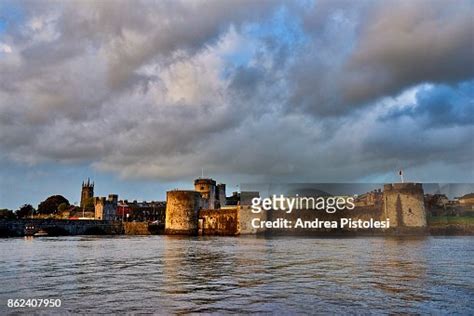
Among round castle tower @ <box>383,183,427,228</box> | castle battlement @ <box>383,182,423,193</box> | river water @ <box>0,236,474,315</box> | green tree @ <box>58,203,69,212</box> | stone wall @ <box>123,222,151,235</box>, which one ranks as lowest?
river water @ <box>0,236,474,315</box>

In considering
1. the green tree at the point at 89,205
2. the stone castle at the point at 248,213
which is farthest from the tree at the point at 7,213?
the stone castle at the point at 248,213

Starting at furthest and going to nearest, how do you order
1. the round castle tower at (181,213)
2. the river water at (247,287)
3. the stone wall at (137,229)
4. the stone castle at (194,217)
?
the stone wall at (137,229), the round castle tower at (181,213), the stone castle at (194,217), the river water at (247,287)

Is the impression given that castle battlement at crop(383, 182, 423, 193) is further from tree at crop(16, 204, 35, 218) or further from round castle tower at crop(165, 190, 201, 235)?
tree at crop(16, 204, 35, 218)

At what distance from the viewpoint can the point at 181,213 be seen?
52.1 m

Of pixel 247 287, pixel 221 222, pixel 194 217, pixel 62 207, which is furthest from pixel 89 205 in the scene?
pixel 247 287

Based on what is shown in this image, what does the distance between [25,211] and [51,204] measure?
566 cm

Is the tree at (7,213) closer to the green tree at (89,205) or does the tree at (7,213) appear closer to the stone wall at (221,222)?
the green tree at (89,205)

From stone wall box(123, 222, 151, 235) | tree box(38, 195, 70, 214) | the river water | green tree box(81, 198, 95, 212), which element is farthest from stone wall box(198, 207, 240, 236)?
tree box(38, 195, 70, 214)

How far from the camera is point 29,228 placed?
55812mm

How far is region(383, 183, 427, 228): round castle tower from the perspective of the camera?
42.1 metres

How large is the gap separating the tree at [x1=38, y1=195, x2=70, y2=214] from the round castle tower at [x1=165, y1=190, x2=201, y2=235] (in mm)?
57625

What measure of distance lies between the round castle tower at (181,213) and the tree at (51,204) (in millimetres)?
57625

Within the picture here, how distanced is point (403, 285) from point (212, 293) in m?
4.74

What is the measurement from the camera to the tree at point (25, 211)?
318ft
